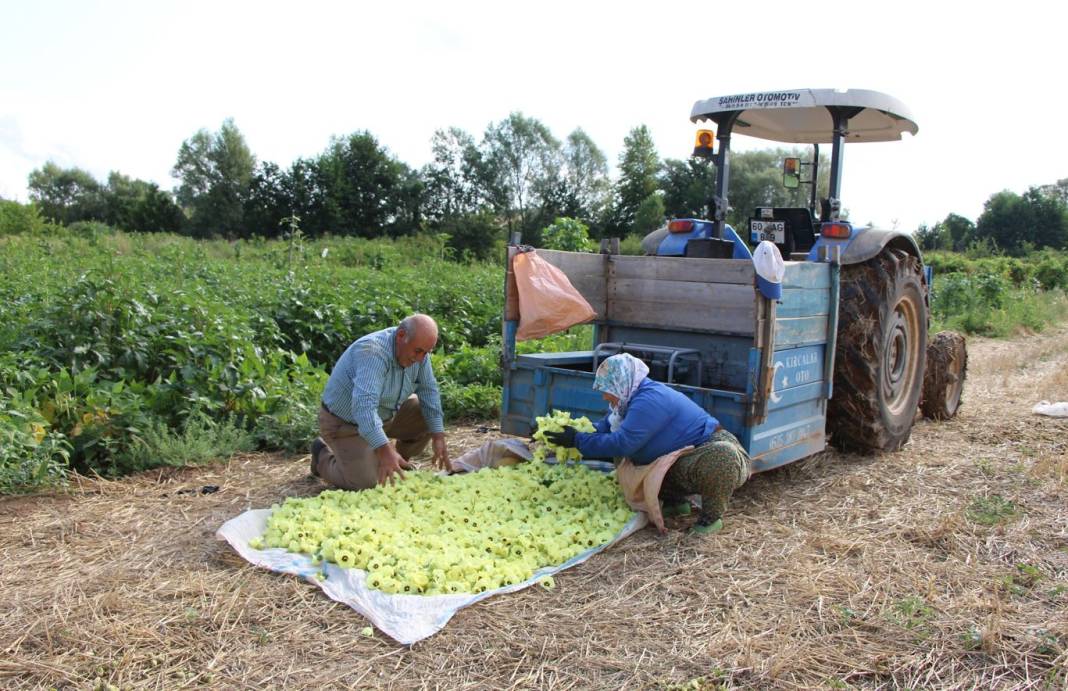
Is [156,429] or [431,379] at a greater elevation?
[431,379]

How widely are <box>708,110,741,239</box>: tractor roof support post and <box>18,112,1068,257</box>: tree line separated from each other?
31.7 metres

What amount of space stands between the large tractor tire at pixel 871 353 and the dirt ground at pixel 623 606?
784mm

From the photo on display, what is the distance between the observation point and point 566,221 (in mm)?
15203

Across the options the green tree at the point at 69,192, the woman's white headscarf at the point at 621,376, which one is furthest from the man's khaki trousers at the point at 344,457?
the green tree at the point at 69,192

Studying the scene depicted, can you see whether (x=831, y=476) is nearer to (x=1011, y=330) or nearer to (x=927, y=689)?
(x=927, y=689)

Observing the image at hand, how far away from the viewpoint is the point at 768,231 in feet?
22.7

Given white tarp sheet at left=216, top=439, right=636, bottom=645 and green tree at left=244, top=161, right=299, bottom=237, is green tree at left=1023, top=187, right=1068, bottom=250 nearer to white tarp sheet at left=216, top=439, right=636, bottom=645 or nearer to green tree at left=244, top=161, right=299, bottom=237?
green tree at left=244, top=161, right=299, bottom=237

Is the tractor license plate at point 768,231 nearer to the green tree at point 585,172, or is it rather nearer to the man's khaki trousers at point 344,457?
the man's khaki trousers at point 344,457

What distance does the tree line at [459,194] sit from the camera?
42469 mm

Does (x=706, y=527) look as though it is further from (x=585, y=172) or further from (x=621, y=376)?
(x=585, y=172)

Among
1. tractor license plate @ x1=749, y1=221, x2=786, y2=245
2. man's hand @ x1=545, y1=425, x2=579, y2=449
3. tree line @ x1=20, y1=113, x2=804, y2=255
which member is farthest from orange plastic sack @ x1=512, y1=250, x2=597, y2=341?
tree line @ x1=20, y1=113, x2=804, y2=255

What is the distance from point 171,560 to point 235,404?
98.0 inches

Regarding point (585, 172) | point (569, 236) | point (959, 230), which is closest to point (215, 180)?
point (585, 172)

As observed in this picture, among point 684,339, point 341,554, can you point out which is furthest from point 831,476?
point 341,554
